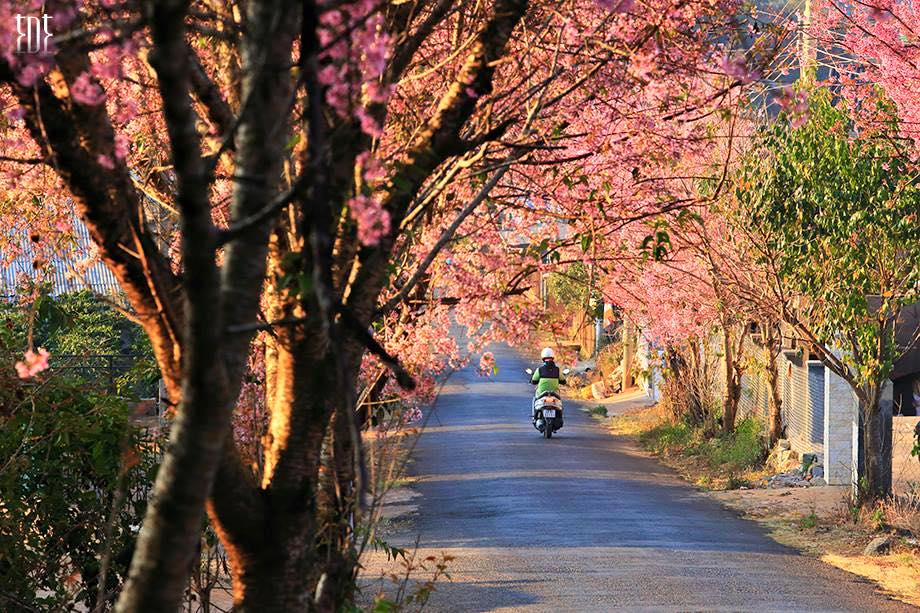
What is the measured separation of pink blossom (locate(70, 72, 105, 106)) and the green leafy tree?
488 inches

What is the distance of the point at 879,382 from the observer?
17719 millimetres

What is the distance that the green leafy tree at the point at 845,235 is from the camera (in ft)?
54.0

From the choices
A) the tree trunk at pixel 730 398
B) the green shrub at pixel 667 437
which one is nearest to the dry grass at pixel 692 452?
the green shrub at pixel 667 437

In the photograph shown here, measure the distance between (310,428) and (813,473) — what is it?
16.7 metres

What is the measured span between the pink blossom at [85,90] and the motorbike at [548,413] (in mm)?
23001

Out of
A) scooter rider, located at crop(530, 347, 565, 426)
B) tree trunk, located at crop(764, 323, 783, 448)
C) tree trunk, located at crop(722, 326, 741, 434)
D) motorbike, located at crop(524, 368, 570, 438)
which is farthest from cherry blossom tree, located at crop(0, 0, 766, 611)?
scooter rider, located at crop(530, 347, 565, 426)

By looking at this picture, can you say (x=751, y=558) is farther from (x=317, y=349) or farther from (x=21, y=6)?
(x=21, y=6)

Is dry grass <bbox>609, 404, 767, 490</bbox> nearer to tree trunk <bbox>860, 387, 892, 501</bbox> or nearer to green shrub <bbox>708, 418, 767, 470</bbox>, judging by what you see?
green shrub <bbox>708, 418, 767, 470</bbox>

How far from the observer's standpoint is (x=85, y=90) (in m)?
5.10

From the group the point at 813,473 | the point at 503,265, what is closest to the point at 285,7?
the point at 503,265

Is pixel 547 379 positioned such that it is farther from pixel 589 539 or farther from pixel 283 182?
pixel 283 182

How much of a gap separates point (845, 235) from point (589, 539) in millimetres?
4771

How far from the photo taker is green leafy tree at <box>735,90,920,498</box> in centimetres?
1647

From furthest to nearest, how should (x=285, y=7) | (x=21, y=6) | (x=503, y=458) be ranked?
(x=503, y=458), (x=21, y=6), (x=285, y=7)
